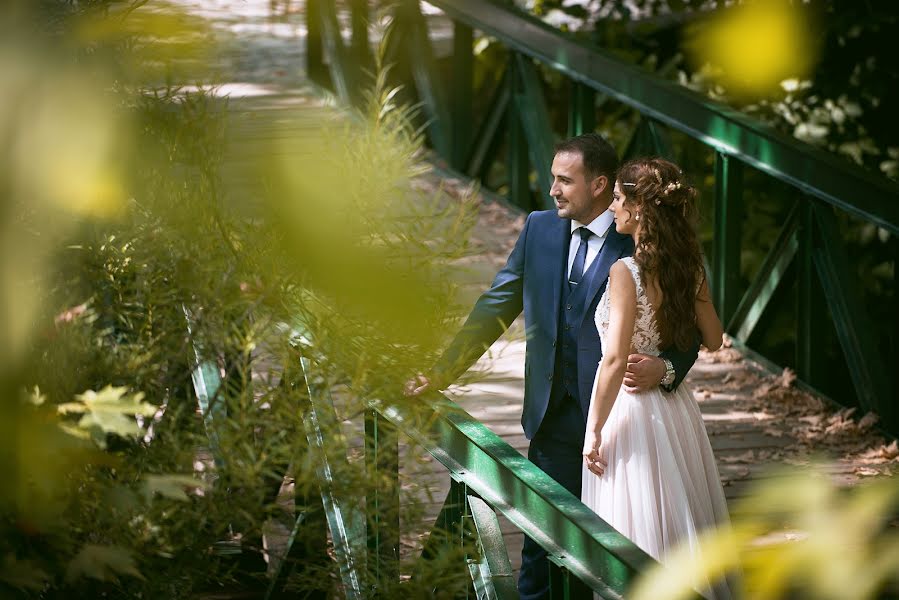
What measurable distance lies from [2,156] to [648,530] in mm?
2937

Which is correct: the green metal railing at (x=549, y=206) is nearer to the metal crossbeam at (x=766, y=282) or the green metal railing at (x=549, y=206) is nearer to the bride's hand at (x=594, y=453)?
the metal crossbeam at (x=766, y=282)

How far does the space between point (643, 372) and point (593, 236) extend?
457mm

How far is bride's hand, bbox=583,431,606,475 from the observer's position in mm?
3637

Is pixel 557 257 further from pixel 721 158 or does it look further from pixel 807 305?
pixel 721 158

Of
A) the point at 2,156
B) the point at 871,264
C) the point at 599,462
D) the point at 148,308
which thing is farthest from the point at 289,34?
the point at 871,264

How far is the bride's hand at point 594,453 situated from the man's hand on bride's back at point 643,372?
0.18 m

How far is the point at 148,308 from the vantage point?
294 cm

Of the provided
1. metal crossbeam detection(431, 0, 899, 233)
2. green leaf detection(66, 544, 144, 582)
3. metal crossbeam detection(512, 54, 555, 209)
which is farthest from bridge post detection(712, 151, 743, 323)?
green leaf detection(66, 544, 144, 582)

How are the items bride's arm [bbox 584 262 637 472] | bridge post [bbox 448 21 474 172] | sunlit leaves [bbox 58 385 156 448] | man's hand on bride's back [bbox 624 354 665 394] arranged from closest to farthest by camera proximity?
sunlit leaves [bbox 58 385 156 448] → bride's arm [bbox 584 262 637 472] → man's hand on bride's back [bbox 624 354 665 394] → bridge post [bbox 448 21 474 172]

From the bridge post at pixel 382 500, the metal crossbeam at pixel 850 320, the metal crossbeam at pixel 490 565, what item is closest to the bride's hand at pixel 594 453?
the bridge post at pixel 382 500

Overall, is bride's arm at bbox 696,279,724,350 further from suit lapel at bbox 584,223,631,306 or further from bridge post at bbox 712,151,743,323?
bridge post at bbox 712,151,743,323

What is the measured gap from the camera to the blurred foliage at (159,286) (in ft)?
3.23

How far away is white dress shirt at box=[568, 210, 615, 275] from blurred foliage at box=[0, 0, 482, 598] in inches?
43.5

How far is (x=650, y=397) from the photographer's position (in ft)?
12.3
